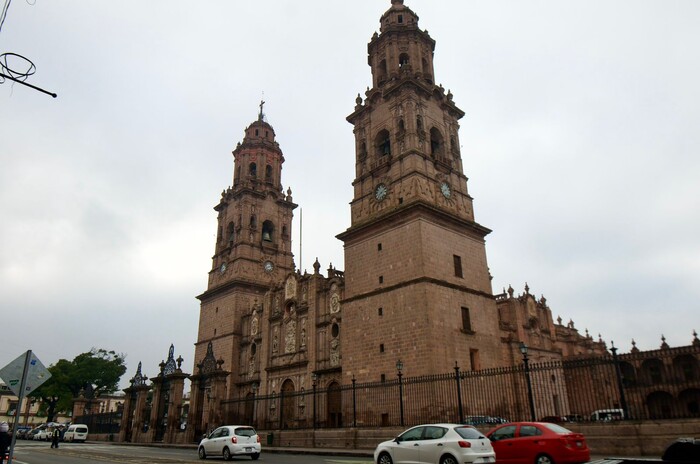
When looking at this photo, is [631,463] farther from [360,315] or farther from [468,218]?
[468,218]

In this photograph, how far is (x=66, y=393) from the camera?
6216 cm

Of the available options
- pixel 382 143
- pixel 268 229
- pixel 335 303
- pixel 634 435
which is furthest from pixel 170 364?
pixel 634 435

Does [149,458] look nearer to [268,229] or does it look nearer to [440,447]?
[440,447]

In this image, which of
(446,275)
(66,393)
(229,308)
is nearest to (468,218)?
(446,275)

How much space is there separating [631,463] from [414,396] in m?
17.7

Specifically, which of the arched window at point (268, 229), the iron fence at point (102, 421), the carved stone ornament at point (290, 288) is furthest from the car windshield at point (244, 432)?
the arched window at point (268, 229)

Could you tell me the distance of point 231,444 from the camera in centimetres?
1861

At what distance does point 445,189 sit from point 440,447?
21.4 metres

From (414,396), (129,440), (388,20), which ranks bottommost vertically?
(129,440)

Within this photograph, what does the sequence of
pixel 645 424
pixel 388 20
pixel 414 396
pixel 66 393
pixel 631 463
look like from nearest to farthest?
pixel 631 463, pixel 645 424, pixel 414 396, pixel 388 20, pixel 66 393

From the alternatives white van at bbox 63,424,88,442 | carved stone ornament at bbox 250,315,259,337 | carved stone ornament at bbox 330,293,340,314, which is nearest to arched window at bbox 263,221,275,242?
carved stone ornament at bbox 250,315,259,337

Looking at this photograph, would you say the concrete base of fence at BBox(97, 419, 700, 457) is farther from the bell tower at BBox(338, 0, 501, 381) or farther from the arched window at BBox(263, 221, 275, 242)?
the arched window at BBox(263, 221, 275, 242)

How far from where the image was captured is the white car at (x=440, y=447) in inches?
451

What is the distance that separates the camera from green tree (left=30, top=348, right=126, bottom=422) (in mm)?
61656
